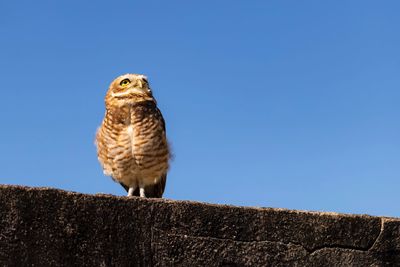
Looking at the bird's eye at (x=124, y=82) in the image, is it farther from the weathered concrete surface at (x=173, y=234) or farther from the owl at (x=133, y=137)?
the weathered concrete surface at (x=173, y=234)

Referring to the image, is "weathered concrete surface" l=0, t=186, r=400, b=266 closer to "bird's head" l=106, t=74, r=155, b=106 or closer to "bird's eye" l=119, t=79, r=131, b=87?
"bird's head" l=106, t=74, r=155, b=106

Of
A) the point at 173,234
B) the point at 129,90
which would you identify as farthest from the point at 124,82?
the point at 173,234

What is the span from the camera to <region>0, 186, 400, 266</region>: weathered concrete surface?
119 inches

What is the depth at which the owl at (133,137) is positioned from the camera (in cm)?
570

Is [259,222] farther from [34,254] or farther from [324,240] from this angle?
[34,254]

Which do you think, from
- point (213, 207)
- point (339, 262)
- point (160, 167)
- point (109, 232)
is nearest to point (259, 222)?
point (213, 207)

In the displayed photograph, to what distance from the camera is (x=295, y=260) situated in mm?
3539

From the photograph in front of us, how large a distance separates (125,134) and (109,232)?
2.59 meters

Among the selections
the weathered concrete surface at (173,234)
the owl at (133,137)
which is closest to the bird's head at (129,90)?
the owl at (133,137)

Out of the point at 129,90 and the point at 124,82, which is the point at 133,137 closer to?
the point at 129,90

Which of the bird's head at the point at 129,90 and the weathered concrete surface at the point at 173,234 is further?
the bird's head at the point at 129,90

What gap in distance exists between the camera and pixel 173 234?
334 cm

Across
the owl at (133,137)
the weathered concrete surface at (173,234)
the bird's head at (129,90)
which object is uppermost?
the bird's head at (129,90)

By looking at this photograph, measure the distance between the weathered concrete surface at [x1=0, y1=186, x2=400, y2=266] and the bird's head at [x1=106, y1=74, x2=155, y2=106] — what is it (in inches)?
102
